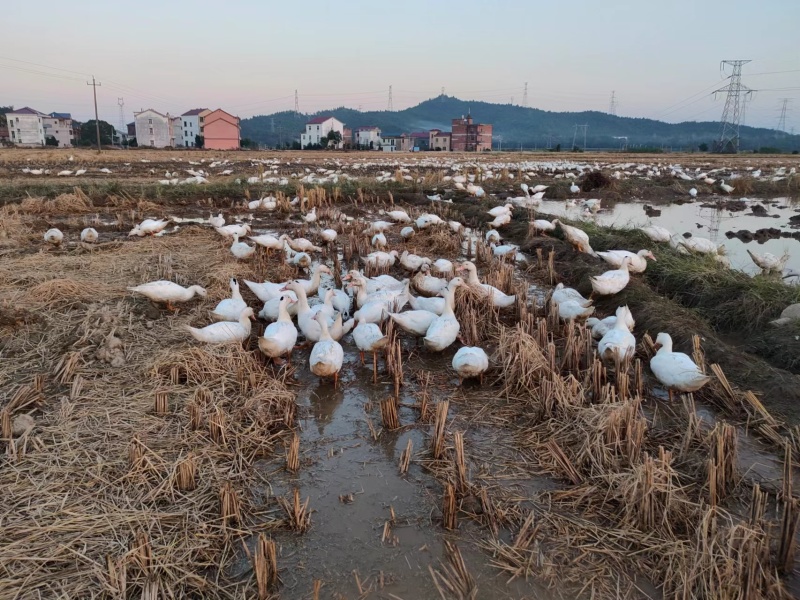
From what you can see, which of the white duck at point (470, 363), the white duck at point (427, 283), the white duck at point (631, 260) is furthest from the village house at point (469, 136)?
the white duck at point (470, 363)

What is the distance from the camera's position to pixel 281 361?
572 cm

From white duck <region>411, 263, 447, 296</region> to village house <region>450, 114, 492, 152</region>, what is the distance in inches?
3080

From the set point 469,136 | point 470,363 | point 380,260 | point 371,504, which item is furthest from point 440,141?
point 371,504

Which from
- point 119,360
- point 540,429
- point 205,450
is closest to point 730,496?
point 540,429

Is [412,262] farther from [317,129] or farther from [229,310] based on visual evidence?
[317,129]

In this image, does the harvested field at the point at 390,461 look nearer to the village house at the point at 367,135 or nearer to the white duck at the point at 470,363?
the white duck at the point at 470,363

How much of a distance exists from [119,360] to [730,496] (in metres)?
5.35

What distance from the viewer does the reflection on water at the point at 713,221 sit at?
37.1ft

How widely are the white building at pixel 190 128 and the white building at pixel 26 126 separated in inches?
716

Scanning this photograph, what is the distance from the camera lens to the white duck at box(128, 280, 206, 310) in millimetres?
6383

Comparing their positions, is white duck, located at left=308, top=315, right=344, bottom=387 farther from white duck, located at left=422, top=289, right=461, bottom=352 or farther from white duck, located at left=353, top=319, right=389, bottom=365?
white duck, located at left=422, top=289, right=461, bottom=352

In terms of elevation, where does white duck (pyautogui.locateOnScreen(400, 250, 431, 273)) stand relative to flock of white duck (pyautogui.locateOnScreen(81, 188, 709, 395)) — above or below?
above

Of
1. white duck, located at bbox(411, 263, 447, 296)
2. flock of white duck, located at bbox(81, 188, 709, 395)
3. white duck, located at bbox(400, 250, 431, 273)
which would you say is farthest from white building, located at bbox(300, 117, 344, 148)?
white duck, located at bbox(411, 263, 447, 296)

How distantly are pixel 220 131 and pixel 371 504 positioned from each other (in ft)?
235
